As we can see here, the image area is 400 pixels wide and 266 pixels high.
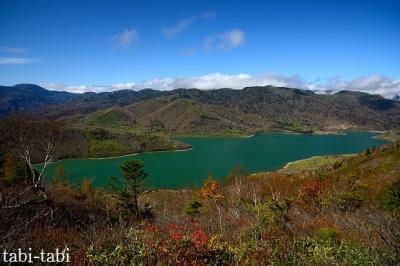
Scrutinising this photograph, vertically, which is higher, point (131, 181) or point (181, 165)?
point (131, 181)

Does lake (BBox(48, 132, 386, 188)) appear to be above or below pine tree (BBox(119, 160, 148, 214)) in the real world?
below

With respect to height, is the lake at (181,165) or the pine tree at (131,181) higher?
the pine tree at (131,181)

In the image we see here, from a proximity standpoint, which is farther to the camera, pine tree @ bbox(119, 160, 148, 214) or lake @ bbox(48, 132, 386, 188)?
lake @ bbox(48, 132, 386, 188)

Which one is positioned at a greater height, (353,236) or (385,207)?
(353,236)

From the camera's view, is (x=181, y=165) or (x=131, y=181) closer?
(x=131, y=181)

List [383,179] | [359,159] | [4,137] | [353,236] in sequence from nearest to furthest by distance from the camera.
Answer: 1. [353,236]
2. [383,179]
3. [359,159]
4. [4,137]

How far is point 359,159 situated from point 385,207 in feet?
224

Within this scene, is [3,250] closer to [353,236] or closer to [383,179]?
[353,236]

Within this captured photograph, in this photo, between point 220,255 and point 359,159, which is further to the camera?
point 359,159

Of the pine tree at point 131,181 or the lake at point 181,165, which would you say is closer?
the pine tree at point 131,181

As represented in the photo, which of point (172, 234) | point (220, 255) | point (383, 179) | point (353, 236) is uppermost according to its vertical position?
point (172, 234)

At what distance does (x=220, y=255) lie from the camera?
9336 mm

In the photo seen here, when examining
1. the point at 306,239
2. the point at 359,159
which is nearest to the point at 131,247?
the point at 306,239

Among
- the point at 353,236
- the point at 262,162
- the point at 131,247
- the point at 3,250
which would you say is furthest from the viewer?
the point at 262,162
